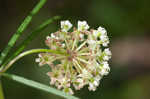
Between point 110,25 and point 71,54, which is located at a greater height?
point 110,25

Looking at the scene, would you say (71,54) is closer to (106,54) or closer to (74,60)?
(74,60)

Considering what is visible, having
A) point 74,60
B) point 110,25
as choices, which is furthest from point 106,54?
point 110,25

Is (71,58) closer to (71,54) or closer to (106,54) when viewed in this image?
(71,54)

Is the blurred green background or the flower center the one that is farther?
the blurred green background

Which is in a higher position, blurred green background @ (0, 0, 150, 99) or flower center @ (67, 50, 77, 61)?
blurred green background @ (0, 0, 150, 99)

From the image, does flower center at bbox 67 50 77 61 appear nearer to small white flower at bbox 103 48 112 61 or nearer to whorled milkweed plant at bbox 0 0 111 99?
whorled milkweed plant at bbox 0 0 111 99

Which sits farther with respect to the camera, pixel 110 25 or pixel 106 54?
pixel 110 25

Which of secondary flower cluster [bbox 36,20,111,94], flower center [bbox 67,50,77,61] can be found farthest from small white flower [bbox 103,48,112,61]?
flower center [bbox 67,50,77,61]

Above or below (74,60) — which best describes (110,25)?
above

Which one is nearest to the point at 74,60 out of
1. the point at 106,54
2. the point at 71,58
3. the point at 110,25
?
the point at 71,58

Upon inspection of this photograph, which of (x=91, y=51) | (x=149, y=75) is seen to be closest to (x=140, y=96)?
(x=149, y=75)
